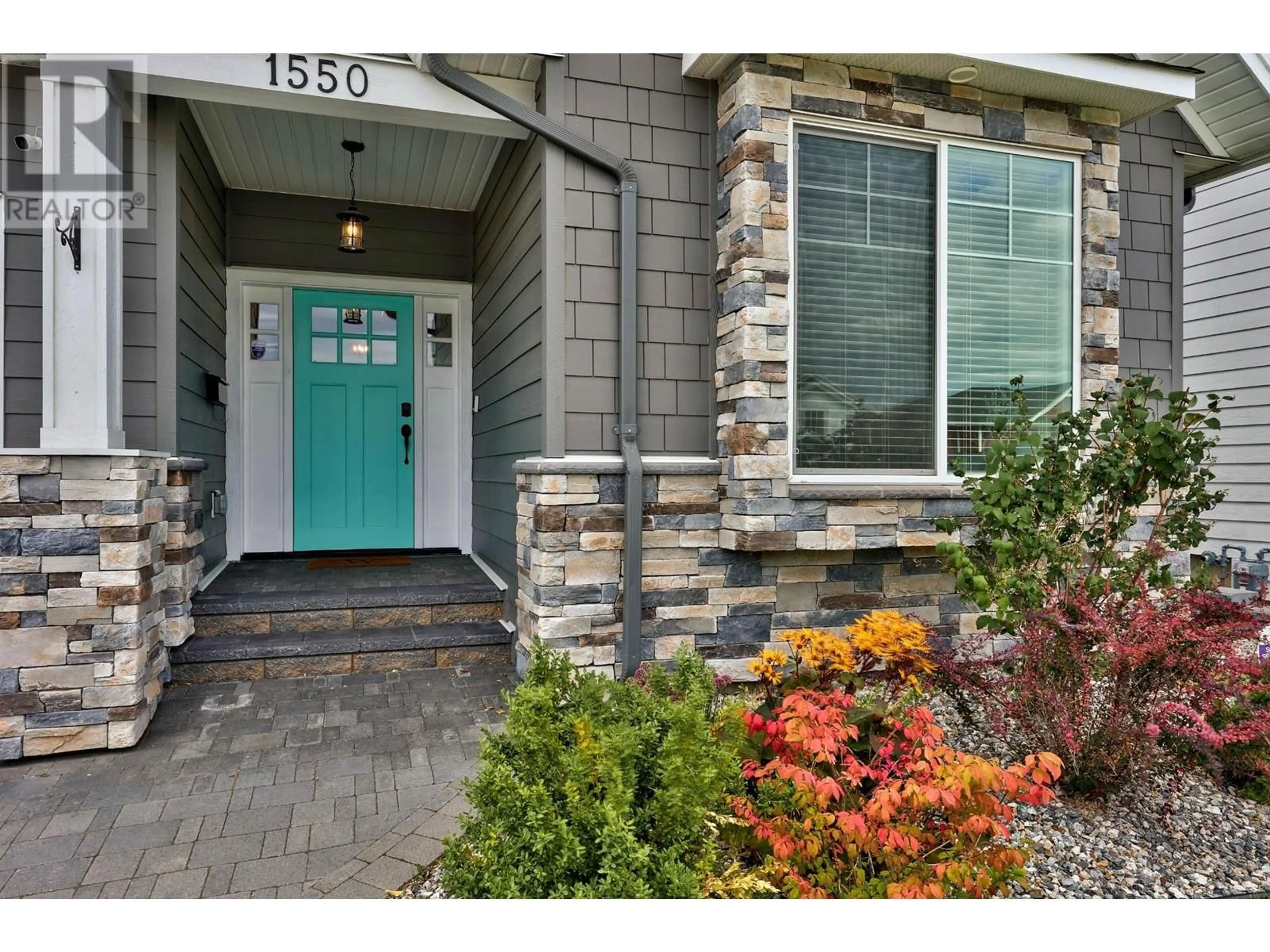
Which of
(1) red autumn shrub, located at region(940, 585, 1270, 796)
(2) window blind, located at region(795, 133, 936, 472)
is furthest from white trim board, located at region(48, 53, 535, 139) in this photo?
(1) red autumn shrub, located at region(940, 585, 1270, 796)

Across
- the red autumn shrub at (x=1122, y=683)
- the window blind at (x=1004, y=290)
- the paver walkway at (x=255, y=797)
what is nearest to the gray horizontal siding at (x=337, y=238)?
the paver walkway at (x=255, y=797)

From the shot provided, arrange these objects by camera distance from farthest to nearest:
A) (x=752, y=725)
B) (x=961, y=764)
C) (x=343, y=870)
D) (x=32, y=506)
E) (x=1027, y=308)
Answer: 1. (x=1027, y=308)
2. (x=32, y=506)
3. (x=752, y=725)
4. (x=343, y=870)
5. (x=961, y=764)

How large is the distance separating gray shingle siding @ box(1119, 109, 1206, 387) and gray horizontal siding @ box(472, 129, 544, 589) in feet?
10.9

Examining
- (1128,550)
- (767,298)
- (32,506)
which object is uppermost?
(767,298)

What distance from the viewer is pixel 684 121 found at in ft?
11.3

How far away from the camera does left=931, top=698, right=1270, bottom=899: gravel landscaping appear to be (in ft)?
6.53

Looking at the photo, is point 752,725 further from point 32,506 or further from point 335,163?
point 335,163

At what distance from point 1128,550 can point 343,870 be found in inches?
143

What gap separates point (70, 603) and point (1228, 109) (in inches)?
245

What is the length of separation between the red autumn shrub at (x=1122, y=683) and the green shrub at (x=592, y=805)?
1070 mm

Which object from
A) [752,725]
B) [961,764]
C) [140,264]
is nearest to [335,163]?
[140,264]

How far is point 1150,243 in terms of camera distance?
4352 mm

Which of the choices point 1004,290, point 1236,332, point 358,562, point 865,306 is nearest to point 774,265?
point 865,306

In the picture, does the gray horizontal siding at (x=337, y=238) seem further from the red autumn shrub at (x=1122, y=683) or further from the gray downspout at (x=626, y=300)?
the red autumn shrub at (x=1122, y=683)
